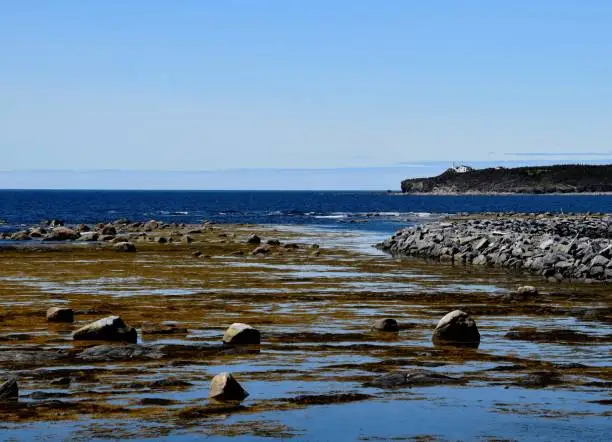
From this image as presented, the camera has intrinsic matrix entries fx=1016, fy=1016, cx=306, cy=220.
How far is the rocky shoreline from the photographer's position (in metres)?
34.1

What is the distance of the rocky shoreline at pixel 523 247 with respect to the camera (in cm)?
3406

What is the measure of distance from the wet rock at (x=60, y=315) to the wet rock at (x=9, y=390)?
27.6 feet

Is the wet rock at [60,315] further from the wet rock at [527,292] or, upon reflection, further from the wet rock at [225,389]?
the wet rock at [527,292]

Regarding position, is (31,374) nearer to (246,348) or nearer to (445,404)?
(246,348)

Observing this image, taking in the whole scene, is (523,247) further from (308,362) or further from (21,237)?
(21,237)

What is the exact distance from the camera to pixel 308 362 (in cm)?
1616

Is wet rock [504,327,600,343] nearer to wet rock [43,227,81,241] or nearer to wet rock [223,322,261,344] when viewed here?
wet rock [223,322,261,344]

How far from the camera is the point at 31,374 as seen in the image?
14.7 meters

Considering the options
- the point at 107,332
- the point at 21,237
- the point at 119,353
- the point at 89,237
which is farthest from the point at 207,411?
the point at 21,237

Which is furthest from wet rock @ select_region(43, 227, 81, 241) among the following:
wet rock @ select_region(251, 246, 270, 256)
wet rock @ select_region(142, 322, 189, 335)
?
wet rock @ select_region(142, 322, 189, 335)

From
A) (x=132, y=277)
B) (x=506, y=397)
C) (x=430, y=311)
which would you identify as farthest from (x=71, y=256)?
(x=506, y=397)

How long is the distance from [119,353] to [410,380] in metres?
4.89

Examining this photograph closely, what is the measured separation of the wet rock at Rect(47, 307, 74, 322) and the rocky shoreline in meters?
17.8

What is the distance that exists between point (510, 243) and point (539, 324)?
20932mm
